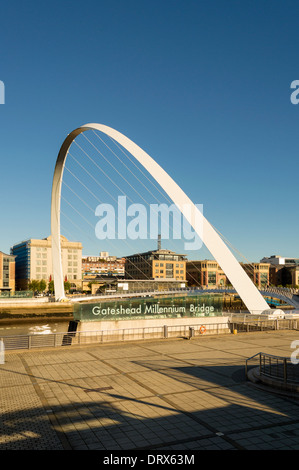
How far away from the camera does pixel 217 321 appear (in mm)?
24797

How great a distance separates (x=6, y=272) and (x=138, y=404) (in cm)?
11121

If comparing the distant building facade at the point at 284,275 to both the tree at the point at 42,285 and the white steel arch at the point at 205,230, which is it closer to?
the tree at the point at 42,285

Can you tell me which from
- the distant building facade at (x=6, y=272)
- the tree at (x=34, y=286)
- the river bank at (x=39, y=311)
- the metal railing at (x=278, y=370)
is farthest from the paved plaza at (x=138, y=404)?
the distant building facade at (x=6, y=272)

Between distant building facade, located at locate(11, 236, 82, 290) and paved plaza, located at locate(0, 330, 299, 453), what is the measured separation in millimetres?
107869

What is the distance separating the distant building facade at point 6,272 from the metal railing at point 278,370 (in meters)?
109

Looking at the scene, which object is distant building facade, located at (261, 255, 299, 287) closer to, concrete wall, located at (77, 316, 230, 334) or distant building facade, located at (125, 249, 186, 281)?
distant building facade, located at (125, 249, 186, 281)

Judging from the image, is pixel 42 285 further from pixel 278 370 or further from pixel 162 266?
pixel 278 370

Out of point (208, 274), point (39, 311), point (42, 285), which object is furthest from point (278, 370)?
point (208, 274)

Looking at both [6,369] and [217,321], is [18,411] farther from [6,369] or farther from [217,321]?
[217,321]

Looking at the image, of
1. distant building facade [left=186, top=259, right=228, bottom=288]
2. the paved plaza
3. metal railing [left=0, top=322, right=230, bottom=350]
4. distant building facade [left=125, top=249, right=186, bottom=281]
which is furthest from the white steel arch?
distant building facade [left=186, top=259, right=228, bottom=288]

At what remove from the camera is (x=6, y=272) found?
113m

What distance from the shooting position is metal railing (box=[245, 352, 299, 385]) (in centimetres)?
1124

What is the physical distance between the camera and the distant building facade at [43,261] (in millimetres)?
122000
